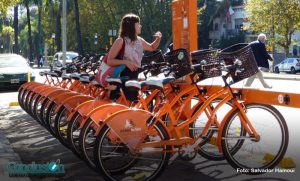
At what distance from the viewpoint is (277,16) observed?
41562 millimetres

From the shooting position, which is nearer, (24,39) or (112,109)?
(112,109)

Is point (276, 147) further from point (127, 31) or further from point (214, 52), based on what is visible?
point (127, 31)

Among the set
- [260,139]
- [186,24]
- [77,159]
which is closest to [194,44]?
[186,24]

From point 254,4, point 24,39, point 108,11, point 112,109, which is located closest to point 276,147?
point 112,109

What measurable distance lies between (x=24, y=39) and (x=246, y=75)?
11191cm

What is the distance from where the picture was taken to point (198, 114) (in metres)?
5.66

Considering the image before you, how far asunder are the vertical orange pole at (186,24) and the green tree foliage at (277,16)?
116 ft

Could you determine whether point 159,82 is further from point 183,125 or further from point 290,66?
point 290,66

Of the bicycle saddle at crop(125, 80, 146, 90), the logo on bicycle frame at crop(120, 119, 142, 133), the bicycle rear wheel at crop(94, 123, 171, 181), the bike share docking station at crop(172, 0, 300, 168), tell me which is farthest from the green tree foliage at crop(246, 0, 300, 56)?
the logo on bicycle frame at crop(120, 119, 142, 133)

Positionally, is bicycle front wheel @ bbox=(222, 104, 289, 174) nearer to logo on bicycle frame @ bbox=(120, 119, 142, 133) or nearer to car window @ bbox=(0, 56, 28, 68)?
logo on bicycle frame @ bbox=(120, 119, 142, 133)

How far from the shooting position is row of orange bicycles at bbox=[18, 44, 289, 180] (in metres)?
5.06

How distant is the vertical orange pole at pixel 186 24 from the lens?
728 cm

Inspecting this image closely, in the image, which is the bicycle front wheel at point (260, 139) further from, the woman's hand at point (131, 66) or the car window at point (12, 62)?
the car window at point (12, 62)

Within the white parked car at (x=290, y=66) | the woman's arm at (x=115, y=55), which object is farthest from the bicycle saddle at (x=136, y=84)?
the white parked car at (x=290, y=66)
